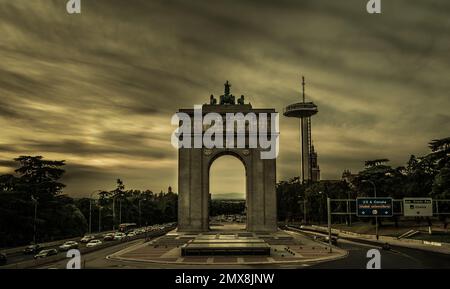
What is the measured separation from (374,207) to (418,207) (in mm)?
6372

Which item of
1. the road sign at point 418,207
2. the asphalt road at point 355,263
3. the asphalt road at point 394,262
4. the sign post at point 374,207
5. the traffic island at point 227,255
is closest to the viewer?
the asphalt road at point 394,262

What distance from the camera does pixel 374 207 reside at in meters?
59.6

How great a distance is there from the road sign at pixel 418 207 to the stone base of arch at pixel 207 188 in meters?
31.4

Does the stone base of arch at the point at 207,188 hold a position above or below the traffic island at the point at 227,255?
above

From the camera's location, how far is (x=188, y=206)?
87438 millimetres

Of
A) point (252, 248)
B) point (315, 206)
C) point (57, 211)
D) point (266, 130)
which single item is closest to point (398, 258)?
point (252, 248)

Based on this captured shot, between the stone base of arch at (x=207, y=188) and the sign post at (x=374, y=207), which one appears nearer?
the sign post at (x=374, y=207)

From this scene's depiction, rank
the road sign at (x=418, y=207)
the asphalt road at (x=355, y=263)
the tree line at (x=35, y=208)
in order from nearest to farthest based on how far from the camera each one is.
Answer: the asphalt road at (x=355, y=263) → the road sign at (x=418, y=207) → the tree line at (x=35, y=208)

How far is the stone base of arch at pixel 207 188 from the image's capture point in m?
86.8

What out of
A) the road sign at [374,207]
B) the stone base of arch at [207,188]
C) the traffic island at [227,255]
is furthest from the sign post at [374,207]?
the stone base of arch at [207,188]

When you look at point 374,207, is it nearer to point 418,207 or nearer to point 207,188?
point 418,207

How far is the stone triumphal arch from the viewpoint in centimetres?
8681

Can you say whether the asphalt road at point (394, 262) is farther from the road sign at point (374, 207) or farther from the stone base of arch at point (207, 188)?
the stone base of arch at point (207, 188)
